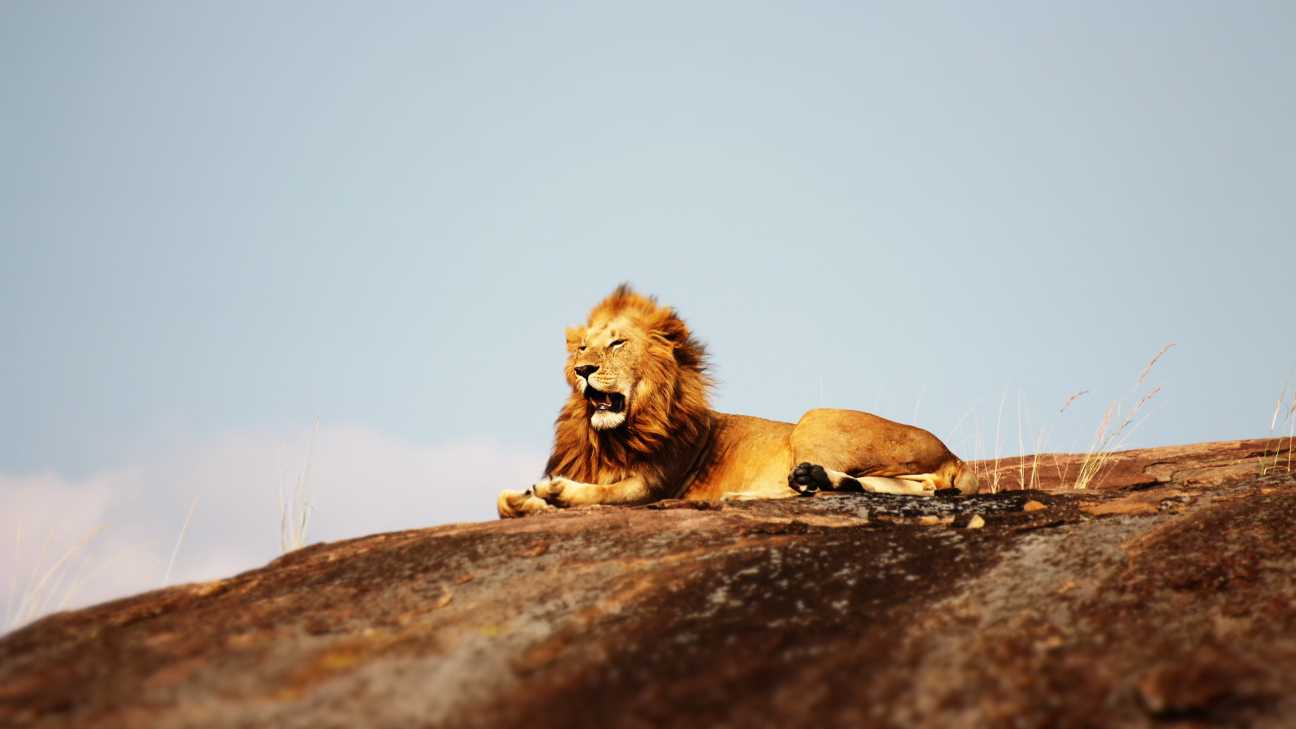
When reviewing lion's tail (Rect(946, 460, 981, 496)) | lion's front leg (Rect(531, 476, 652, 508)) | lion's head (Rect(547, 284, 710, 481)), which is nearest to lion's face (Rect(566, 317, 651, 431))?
lion's head (Rect(547, 284, 710, 481))

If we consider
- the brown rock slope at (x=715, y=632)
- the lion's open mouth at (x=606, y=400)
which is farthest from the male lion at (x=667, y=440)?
the brown rock slope at (x=715, y=632)

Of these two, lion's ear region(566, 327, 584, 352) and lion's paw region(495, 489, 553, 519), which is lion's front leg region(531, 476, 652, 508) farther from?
lion's ear region(566, 327, 584, 352)

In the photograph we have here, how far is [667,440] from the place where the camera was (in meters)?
8.64

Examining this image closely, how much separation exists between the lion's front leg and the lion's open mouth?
0.52m

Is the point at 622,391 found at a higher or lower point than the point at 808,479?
higher

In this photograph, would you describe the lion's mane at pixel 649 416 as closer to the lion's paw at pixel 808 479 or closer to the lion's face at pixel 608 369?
the lion's face at pixel 608 369

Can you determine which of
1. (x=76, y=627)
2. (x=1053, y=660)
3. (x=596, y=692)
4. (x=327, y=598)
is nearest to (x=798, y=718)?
(x=596, y=692)

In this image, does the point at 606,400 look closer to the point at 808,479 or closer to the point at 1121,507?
the point at 808,479

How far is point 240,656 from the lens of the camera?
3.76 m

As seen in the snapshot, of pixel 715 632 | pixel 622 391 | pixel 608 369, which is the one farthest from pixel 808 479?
pixel 715 632

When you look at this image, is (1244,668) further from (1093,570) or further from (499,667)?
(499,667)

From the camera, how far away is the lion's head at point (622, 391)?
27.8 feet

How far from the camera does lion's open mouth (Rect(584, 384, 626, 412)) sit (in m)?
8.48

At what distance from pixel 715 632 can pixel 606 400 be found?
4722mm
